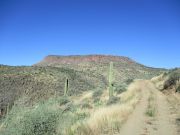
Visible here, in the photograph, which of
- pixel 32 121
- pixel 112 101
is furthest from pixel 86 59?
pixel 32 121

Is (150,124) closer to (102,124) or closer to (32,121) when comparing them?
(102,124)

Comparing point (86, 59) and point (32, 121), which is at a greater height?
point (86, 59)

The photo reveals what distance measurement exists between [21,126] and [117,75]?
7924cm

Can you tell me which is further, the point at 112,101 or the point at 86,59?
the point at 86,59

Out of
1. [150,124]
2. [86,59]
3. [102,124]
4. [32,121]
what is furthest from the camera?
[86,59]

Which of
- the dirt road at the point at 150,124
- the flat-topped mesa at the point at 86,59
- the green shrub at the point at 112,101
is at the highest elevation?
the flat-topped mesa at the point at 86,59

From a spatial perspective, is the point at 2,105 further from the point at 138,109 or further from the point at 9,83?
the point at 9,83

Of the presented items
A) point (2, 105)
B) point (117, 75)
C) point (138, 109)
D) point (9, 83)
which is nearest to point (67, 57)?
point (117, 75)

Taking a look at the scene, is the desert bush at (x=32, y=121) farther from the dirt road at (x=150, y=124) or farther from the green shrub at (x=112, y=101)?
the green shrub at (x=112, y=101)

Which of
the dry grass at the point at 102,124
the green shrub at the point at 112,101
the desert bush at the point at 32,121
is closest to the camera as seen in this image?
the desert bush at the point at 32,121

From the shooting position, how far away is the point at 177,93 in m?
23.5

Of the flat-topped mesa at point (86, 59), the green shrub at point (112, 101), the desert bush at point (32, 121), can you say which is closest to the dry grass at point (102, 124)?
the desert bush at point (32, 121)

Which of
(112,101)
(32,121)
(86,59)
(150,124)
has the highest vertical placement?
(86,59)

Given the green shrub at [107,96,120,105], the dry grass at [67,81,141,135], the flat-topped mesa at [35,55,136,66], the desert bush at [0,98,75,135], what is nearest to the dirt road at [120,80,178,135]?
the dry grass at [67,81,141,135]
